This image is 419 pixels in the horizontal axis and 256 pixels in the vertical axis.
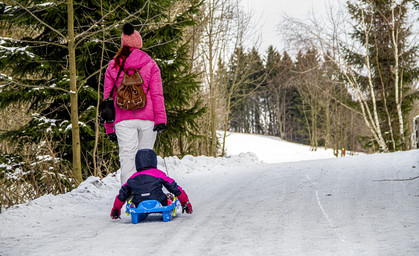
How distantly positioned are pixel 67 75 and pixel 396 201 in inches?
262

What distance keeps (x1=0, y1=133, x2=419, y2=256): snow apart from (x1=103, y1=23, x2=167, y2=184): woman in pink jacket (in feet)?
1.61

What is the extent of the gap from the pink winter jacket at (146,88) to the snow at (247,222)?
71 centimetres

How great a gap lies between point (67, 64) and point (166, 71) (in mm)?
2310

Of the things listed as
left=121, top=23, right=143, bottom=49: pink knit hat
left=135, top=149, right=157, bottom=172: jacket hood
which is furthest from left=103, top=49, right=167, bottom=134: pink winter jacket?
left=135, top=149, right=157, bottom=172: jacket hood

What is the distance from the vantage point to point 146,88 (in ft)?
15.0

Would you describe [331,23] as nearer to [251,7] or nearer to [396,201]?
[251,7]

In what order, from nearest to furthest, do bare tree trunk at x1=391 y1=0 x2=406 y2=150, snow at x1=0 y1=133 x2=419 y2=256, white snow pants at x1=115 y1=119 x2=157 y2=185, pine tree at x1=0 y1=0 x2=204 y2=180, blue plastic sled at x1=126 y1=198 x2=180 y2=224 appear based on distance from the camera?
1. snow at x1=0 y1=133 x2=419 y2=256
2. blue plastic sled at x1=126 y1=198 x2=180 y2=224
3. white snow pants at x1=115 y1=119 x2=157 y2=185
4. pine tree at x1=0 y1=0 x2=204 y2=180
5. bare tree trunk at x1=391 y1=0 x2=406 y2=150

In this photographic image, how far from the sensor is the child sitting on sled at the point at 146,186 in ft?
13.1

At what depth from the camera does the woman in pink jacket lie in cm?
452

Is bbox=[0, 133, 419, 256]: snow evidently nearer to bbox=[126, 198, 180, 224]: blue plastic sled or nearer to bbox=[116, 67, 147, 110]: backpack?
bbox=[126, 198, 180, 224]: blue plastic sled

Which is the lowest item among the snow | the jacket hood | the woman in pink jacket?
the snow

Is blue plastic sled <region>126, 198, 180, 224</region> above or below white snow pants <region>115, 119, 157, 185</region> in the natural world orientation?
below

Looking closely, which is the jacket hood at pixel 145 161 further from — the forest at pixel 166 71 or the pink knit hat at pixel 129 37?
the forest at pixel 166 71

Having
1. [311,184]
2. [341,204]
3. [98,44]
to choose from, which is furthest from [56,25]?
[341,204]
